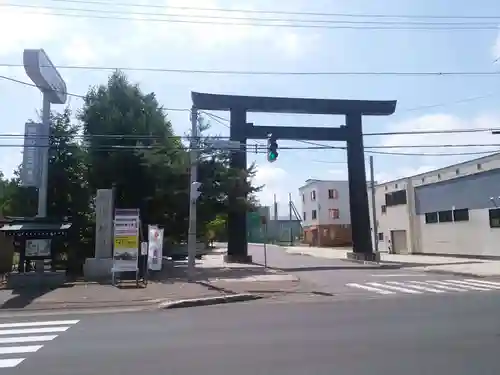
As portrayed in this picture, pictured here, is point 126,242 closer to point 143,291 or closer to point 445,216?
point 143,291

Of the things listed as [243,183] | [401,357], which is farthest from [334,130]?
[401,357]

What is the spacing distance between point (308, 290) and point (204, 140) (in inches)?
394

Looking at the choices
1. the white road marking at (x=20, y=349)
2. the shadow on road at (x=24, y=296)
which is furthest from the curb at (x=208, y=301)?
the white road marking at (x=20, y=349)

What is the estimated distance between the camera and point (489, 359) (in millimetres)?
7113

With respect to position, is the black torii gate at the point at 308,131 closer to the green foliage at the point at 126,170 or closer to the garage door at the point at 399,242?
the green foliage at the point at 126,170

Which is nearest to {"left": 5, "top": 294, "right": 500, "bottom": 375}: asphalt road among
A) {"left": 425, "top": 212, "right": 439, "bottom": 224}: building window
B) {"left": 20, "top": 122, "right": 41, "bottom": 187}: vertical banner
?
{"left": 20, "top": 122, "right": 41, "bottom": 187}: vertical banner

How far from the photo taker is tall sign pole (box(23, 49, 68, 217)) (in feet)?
69.6

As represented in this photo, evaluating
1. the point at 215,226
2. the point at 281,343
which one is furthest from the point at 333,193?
the point at 281,343

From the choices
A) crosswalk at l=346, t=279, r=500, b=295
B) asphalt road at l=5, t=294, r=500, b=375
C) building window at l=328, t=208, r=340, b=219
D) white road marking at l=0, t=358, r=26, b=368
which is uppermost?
building window at l=328, t=208, r=340, b=219

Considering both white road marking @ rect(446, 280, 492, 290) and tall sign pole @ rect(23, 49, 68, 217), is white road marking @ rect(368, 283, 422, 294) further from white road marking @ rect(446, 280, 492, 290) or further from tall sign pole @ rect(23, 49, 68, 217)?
tall sign pole @ rect(23, 49, 68, 217)

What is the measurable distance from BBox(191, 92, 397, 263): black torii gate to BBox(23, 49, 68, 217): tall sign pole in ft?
32.4

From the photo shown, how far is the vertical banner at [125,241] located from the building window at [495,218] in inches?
917

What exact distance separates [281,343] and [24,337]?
16.0 ft

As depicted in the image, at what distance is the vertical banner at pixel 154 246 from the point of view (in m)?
21.8
